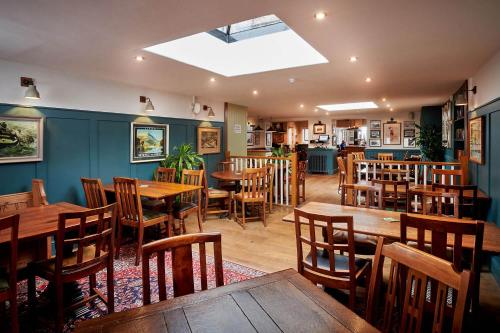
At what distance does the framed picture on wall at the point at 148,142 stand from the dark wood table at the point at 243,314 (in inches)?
176

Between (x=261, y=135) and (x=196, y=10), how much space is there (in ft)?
35.4

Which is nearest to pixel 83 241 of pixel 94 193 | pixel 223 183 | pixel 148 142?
pixel 94 193

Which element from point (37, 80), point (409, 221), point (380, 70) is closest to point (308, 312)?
point (409, 221)

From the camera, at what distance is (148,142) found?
5523 millimetres

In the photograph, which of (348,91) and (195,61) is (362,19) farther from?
(348,91)

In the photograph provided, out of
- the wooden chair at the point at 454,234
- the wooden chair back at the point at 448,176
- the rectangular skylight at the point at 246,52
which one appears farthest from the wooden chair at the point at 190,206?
the wooden chair back at the point at 448,176

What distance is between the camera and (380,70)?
168 inches

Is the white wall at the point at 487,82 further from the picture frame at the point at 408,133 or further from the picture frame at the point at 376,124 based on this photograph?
the picture frame at the point at 376,124

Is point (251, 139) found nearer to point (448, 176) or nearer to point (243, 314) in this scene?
point (448, 176)

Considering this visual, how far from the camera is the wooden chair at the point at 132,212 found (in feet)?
11.0

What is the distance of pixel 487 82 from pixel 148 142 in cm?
533

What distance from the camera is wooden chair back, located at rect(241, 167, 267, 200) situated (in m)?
4.70

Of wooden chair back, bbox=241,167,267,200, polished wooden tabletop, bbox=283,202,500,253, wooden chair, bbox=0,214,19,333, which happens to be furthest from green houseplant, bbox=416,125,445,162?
wooden chair, bbox=0,214,19,333

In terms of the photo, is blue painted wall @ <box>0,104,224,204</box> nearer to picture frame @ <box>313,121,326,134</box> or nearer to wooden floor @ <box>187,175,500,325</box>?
wooden floor @ <box>187,175,500,325</box>
